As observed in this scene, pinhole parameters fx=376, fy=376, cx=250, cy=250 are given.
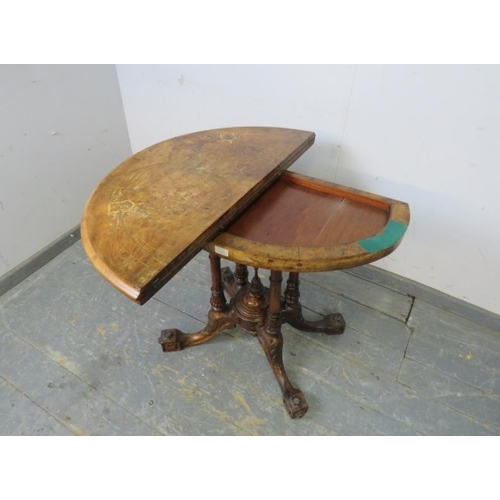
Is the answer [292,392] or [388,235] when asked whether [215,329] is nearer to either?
[292,392]

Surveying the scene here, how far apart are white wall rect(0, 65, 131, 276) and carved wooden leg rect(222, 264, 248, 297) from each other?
896 mm

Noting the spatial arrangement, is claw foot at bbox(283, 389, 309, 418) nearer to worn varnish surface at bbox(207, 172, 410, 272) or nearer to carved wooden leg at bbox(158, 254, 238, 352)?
carved wooden leg at bbox(158, 254, 238, 352)

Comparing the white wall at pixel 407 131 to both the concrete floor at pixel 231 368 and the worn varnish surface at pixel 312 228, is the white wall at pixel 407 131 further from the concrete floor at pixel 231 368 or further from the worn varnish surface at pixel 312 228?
the worn varnish surface at pixel 312 228

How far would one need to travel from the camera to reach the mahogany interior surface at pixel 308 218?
1.02 metres

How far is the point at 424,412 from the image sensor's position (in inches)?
50.7

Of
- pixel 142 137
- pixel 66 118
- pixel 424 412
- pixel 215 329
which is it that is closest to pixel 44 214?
pixel 66 118

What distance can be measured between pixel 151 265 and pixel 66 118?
4.24ft

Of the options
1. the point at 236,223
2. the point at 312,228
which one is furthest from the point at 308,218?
the point at 236,223

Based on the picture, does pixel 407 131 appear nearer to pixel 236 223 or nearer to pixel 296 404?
pixel 236 223

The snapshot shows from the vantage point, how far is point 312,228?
1053mm

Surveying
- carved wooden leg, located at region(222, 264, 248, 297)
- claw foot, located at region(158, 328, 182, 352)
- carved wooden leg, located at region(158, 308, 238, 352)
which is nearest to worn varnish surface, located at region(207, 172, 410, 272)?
carved wooden leg, located at region(222, 264, 248, 297)

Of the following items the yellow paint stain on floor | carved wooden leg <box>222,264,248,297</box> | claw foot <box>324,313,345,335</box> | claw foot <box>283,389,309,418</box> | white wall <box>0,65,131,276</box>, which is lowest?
the yellow paint stain on floor

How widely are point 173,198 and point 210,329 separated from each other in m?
0.61

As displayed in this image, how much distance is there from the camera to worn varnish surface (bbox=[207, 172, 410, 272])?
91 cm
